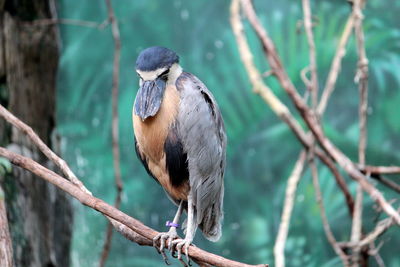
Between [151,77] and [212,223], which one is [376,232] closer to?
[212,223]

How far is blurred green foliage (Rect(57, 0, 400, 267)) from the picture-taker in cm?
247

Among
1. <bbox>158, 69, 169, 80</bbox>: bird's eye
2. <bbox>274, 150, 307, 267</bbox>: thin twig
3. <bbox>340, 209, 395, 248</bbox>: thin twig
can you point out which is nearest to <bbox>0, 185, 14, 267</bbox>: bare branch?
<bbox>158, 69, 169, 80</bbox>: bird's eye

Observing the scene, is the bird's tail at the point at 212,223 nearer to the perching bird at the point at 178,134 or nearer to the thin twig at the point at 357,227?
the perching bird at the point at 178,134

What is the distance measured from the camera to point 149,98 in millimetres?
1329

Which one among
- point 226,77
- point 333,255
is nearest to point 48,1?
point 226,77

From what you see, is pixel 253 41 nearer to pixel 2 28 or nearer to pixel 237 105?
pixel 237 105

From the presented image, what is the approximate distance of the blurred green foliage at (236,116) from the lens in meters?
2.47

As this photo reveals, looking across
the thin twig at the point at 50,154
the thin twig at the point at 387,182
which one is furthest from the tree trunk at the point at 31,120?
the thin twig at the point at 387,182

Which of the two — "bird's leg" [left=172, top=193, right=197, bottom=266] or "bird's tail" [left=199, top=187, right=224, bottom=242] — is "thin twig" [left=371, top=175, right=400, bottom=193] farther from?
"bird's leg" [left=172, top=193, right=197, bottom=266]

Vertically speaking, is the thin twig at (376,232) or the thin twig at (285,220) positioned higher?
the thin twig at (285,220)

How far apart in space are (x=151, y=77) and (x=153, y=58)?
0.15ft

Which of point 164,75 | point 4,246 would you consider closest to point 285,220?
point 164,75

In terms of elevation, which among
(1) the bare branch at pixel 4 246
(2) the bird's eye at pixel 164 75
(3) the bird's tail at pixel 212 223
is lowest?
(3) the bird's tail at pixel 212 223

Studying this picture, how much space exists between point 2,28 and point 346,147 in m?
1.39
